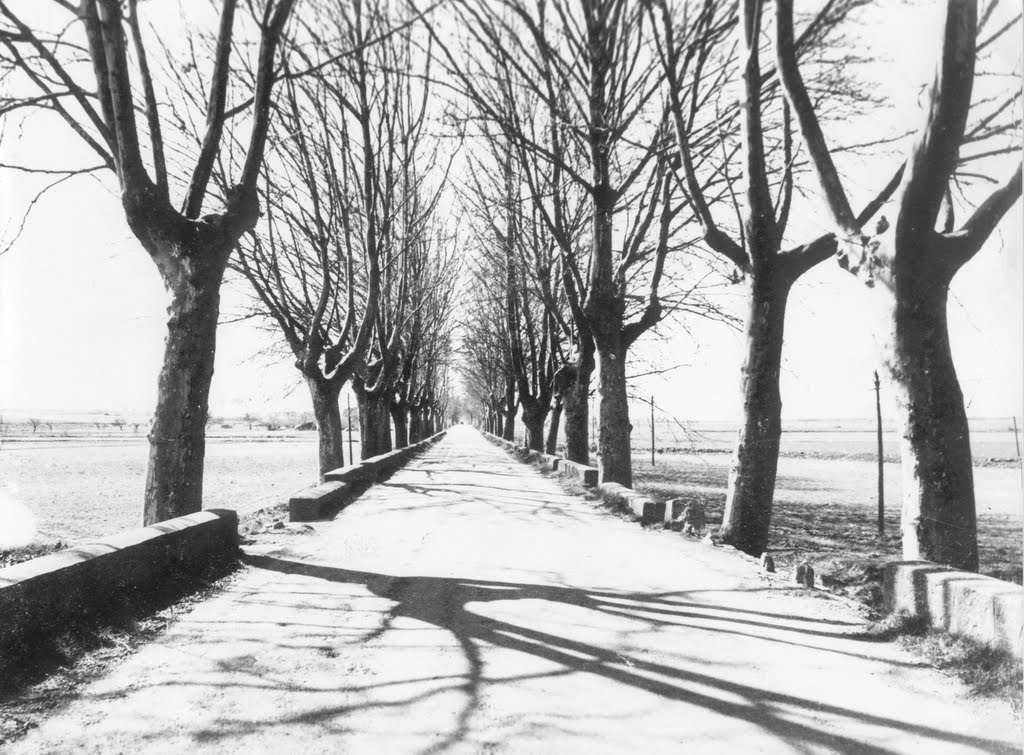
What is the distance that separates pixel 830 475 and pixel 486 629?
27116 mm

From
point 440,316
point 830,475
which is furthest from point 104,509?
point 830,475

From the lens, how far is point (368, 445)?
1736 centimetres

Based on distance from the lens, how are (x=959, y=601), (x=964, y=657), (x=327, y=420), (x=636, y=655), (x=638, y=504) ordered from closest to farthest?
(x=964, y=657)
(x=959, y=601)
(x=636, y=655)
(x=638, y=504)
(x=327, y=420)

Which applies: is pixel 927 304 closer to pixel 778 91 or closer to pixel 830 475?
pixel 778 91

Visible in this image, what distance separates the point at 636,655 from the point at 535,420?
2082cm

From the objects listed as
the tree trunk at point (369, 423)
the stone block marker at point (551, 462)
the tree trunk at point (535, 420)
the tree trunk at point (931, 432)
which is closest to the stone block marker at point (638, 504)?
the tree trunk at point (931, 432)

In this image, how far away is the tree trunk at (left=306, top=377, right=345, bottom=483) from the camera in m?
12.7

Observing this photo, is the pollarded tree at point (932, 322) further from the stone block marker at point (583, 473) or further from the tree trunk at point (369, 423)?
the tree trunk at point (369, 423)

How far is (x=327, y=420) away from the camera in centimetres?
1289

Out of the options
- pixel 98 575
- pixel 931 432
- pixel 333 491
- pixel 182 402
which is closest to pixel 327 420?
pixel 333 491

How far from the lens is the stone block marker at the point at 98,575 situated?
321 centimetres

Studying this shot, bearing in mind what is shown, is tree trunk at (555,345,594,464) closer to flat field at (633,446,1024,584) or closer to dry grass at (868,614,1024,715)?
flat field at (633,446,1024,584)

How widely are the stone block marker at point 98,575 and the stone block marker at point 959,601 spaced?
4.58 metres

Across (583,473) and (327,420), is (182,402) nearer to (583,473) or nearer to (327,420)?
(327,420)
